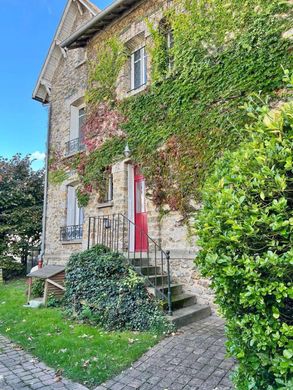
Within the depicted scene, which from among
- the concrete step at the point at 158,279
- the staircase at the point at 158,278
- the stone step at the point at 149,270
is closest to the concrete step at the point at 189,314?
the staircase at the point at 158,278

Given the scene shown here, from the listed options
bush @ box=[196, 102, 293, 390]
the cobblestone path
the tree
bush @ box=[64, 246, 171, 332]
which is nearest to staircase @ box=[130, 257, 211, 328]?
bush @ box=[64, 246, 171, 332]

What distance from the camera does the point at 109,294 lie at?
5203 mm

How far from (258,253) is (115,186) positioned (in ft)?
19.9

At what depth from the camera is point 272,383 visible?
7.13ft

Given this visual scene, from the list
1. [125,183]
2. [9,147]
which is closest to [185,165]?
[125,183]

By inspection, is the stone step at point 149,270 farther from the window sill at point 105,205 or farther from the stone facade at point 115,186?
the window sill at point 105,205

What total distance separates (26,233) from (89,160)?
5.66m

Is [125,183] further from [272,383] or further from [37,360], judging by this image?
[272,383]

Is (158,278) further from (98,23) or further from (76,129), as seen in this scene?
(98,23)

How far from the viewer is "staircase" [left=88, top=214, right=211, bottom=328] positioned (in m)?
5.02

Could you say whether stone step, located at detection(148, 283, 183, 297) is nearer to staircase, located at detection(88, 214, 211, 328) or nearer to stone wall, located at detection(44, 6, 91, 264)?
staircase, located at detection(88, 214, 211, 328)

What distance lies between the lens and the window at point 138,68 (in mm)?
8406

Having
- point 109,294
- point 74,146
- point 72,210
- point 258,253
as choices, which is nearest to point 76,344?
point 109,294

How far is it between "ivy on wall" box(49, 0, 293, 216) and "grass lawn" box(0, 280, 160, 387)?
9.67 feet
